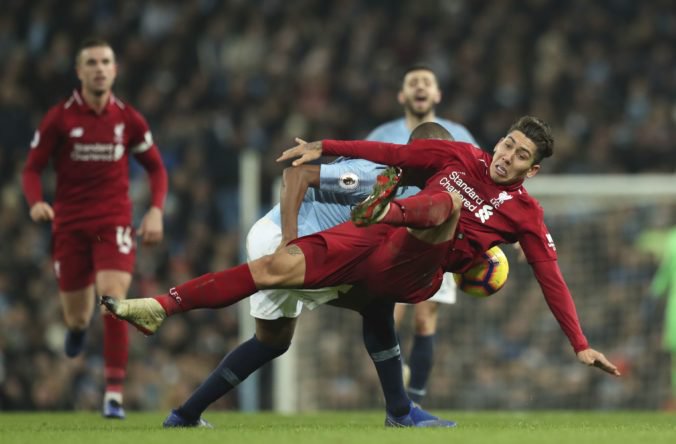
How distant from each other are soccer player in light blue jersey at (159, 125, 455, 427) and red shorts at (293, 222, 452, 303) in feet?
0.81

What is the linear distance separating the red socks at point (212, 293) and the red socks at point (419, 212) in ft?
2.33

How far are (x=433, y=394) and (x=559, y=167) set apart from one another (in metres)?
3.41

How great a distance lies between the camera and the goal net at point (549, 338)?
36.8 ft

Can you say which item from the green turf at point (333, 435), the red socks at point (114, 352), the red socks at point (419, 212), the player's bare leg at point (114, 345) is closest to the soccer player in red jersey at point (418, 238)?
the red socks at point (419, 212)

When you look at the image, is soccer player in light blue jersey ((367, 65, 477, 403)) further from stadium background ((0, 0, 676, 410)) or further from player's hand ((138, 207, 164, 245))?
stadium background ((0, 0, 676, 410))

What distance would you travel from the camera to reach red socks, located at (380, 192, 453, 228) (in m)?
5.82

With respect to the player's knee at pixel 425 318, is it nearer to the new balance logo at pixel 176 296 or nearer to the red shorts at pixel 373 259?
the red shorts at pixel 373 259

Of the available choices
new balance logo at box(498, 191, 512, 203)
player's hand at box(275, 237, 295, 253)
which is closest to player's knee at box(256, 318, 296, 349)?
player's hand at box(275, 237, 295, 253)

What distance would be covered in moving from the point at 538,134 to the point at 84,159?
3.01 meters

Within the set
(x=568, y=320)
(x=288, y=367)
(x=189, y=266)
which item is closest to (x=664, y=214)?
(x=288, y=367)

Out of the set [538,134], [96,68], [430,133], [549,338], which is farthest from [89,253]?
[549,338]

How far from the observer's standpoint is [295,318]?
6555 millimetres

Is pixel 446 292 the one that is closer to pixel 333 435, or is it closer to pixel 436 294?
pixel 436 294

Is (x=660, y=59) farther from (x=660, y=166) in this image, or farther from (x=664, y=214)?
(x=664, y=214)
